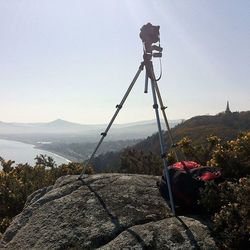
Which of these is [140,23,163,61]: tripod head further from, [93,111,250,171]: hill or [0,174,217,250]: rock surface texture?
[93,111,250,171]: hill

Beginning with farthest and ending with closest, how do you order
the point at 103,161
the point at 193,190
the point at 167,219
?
the point at 103,161 < the point at 193,190 < the point at 167,219

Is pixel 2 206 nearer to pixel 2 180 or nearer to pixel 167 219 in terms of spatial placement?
pixel 2 180

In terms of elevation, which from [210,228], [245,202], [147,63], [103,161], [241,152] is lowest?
[103,161]

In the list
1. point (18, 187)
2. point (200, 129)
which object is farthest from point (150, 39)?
point (200, 129)

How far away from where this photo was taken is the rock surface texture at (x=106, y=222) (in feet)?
19.9

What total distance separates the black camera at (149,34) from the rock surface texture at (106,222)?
135 inches

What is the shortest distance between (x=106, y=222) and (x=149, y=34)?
4319 millimetres

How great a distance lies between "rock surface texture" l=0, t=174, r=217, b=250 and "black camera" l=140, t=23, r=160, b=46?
3422 millimetres

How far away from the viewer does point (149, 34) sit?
824 centimetres

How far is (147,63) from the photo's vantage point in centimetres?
823

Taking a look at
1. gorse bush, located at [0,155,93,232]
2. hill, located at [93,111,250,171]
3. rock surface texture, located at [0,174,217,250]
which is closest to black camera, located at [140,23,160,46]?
rock surface texture, located at [0,174,217,250]

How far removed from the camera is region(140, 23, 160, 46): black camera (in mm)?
8250

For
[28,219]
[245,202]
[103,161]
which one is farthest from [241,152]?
[103,161]

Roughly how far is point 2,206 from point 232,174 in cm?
863
